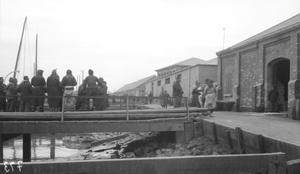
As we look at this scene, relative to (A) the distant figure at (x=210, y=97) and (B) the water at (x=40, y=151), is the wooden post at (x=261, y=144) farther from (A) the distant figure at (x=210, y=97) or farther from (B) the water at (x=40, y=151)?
(B) the water at (x=40, y=151)

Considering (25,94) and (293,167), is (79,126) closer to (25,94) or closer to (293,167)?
(25,94)

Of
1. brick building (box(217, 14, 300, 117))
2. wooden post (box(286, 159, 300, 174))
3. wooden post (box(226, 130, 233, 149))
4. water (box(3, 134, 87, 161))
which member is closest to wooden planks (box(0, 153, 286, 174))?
wooden post (box(286, 159, 300, 174))

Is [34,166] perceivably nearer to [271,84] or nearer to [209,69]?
[271,84]

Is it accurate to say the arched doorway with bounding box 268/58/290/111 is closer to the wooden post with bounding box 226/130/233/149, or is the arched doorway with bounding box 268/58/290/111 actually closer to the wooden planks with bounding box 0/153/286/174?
the wooden post with bounding box 226/130/233/149

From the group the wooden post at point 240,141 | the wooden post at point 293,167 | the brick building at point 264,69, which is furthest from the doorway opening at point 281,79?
the wooden post at point 293,167

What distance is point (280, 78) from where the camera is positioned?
59.7 feet

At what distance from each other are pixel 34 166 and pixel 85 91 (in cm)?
Result: 729

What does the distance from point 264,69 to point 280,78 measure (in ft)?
4.35

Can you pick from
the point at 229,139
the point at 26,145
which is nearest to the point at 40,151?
the point at 26,145

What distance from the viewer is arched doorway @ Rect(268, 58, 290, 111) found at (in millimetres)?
17569

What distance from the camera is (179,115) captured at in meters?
11.0

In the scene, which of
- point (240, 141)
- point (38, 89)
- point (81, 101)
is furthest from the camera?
point (81, 101)

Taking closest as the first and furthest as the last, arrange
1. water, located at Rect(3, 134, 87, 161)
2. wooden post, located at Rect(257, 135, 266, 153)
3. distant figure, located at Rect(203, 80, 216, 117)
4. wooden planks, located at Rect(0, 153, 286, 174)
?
1. wooden planks, located at Rect(0, 153, 286, 174)
2. wooden post, located at Rect(257, 135, 266, 153)
3. distant figure, located at Rect(203, 80, 216, 117)
4. water, located at Rect(3, 134, 87, 161)

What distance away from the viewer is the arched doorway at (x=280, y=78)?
17569mm
